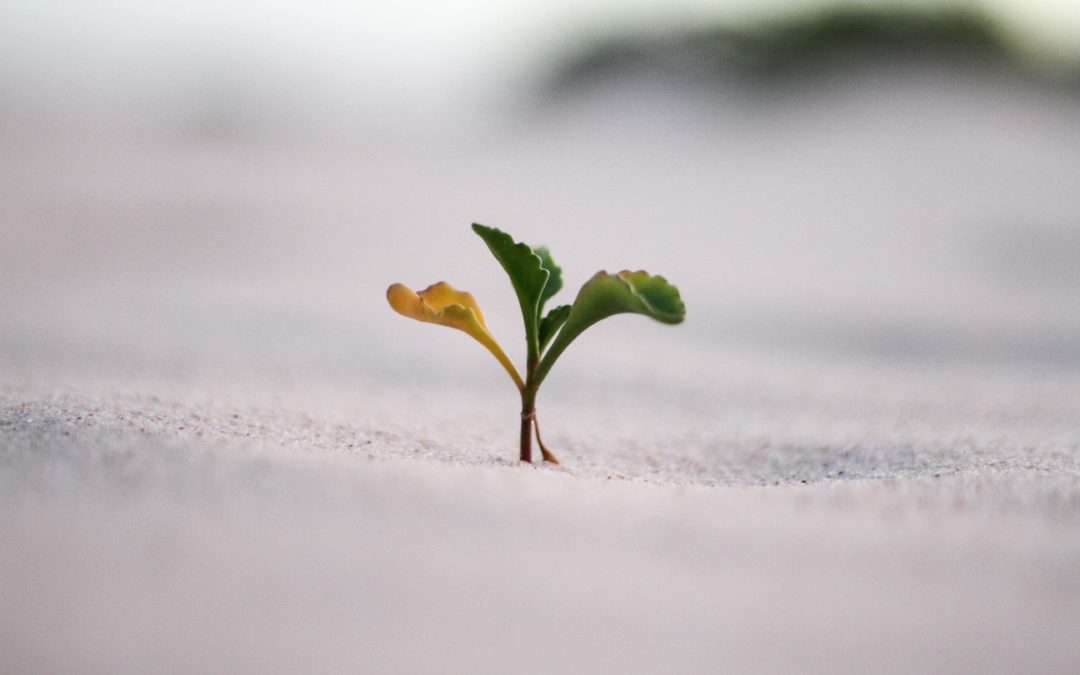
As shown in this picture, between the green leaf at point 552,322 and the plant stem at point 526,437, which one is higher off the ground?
the green leaf at point 552,322

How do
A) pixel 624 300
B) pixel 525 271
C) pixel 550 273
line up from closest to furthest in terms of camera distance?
pixel 624 300, pixel 525 271, pixel 550 273

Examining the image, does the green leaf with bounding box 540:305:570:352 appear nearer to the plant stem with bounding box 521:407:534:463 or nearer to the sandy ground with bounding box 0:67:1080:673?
the plant stem with bounding box 521:407:534:463

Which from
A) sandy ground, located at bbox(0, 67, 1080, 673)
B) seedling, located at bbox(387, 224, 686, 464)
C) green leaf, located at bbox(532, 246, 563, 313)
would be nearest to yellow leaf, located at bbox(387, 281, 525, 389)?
seedling, located at bbox(387, 224, 686, 464)

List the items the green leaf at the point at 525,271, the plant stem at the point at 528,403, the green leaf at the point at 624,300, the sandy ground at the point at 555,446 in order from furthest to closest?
the plant stem at the point at 528,403
the green leaf at the point at 525,271
the green leaf at the point at 624,300
the sandy ground at the point at 555,446

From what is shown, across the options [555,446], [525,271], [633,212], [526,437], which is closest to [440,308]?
[525,271]

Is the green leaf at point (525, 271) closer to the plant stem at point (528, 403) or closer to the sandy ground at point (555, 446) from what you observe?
the plant stem at point (528, 403)

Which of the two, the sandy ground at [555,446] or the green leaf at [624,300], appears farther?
the green leaf at [624,300]

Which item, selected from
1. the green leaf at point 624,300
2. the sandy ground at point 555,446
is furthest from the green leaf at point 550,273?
the sandy ground at point 555,446

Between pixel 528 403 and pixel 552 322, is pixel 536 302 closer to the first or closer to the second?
pixel 552 322
